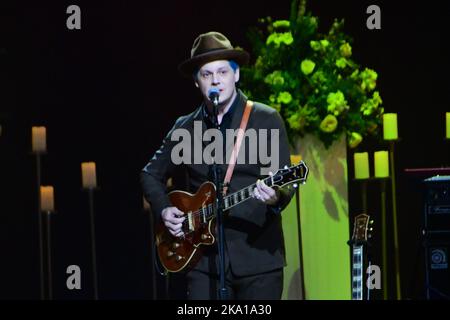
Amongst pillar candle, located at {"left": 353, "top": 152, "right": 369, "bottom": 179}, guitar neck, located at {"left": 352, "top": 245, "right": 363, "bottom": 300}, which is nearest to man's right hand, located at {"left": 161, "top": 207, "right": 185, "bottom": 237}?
guitar neck, located at {"left": 352, "top": 245, "right": 363, "bottom": 300}

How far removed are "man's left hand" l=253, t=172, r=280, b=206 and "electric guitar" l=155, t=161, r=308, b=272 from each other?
0.05 metres

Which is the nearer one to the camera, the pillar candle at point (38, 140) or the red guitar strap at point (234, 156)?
the red guitar strap at point (234, 156)

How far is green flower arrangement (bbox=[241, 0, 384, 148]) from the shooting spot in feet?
18.1

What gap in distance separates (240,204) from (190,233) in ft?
0.98

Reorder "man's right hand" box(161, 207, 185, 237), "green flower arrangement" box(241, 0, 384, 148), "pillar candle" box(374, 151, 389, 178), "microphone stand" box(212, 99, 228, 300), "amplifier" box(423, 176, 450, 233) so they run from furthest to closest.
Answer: "pillar candle" box(374, 151, 389, 178) < "green flower arrangement" box(241, 0, 384, 148) < "amplifier" box(423, 176, 450, 233) < "man's right hand" box(161, 207, 185, 237) < "microphone stand" box(212, 99, 228, 300)

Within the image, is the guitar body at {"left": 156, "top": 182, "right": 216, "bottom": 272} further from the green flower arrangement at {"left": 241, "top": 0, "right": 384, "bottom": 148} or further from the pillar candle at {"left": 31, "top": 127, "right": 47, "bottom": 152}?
the pillar candle at {"left": 31, "top": 127, "right": 47, "bottom": 152}

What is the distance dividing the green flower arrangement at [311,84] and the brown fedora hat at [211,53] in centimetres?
101

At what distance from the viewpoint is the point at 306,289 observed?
5586mm

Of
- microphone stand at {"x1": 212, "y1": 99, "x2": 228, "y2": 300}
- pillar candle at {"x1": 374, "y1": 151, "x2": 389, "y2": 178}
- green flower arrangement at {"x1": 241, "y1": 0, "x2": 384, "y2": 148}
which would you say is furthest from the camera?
pillar candle at {"x1": 374, "y1": 151, "x2": 389, "y2": 178}

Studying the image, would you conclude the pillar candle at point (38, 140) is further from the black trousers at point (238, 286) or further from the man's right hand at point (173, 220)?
the black trousers at point (238, 286)

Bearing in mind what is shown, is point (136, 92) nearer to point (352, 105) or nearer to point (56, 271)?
point (56, 271)

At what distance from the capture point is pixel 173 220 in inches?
176

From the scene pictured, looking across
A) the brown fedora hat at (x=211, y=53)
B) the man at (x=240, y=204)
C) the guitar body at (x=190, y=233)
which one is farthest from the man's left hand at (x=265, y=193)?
the brown fedora hat at (x=211, y=53)

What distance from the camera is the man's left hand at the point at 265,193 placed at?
4082mm
